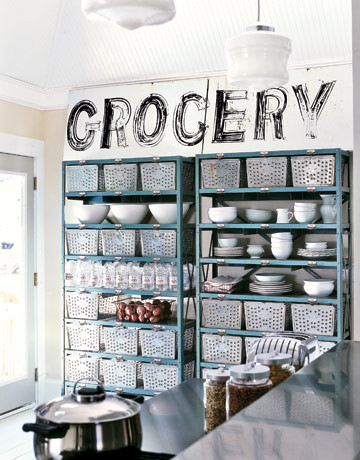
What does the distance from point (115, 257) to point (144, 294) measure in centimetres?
37

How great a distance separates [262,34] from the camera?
2.30 meters

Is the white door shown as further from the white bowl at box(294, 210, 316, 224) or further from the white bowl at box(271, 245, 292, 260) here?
the white bowl at box(294, 210, 316, 224)

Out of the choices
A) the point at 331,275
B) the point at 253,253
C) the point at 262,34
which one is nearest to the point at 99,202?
the point at 253,253

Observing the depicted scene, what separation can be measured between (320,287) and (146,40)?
2.38 m

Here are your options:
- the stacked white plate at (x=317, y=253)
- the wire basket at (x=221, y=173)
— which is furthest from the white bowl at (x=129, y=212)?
the stacked white plate at (x=317, y=253)

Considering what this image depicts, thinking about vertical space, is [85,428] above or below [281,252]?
below

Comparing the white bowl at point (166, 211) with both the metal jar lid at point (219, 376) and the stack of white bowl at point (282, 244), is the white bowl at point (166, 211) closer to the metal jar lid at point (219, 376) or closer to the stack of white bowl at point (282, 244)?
the stack of white bowl at point (282, 244)

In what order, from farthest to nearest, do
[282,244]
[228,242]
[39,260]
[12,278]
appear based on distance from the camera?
[39,260], [12,278], [228,242], [282,244]

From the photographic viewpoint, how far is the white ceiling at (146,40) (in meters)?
4.83

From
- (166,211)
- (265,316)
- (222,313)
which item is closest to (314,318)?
(265,316)

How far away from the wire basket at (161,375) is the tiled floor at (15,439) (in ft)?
3.15

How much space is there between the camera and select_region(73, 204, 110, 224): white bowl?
535 centimetres

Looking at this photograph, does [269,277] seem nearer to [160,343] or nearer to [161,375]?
[160,343]

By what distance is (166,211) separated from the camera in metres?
5.11
